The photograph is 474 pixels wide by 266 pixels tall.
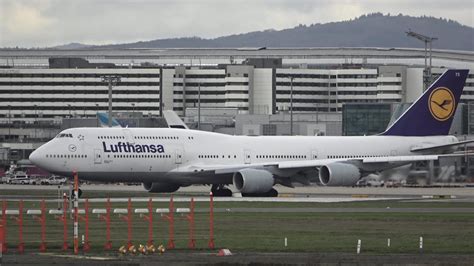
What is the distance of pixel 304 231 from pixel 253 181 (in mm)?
30870

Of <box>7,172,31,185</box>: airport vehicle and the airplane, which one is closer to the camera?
the airplane

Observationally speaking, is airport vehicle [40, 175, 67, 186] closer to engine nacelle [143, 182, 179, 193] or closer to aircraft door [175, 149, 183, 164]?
engine nacelle [143, 182, 179, 193]

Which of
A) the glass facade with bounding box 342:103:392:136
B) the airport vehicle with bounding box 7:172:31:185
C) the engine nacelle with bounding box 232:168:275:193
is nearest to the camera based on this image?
the engine nacelle with bounding box 232:168:275:193

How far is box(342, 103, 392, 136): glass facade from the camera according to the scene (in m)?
154

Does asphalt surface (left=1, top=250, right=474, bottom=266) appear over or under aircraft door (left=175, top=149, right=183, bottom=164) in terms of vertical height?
under

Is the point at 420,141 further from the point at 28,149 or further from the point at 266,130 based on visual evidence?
the point at 28,149

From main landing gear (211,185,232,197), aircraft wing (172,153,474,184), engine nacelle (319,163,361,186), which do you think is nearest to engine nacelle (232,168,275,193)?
aircraft wing (172,153,474,184)

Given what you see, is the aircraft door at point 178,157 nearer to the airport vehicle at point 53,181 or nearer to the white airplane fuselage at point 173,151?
the white airplane fuselage at point 173,151

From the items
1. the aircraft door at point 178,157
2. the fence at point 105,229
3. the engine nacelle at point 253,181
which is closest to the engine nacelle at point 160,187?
the aircraft door at point 178,157

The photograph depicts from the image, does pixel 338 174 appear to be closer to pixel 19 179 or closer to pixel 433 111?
pixel 433 111

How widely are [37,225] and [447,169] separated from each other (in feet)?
111

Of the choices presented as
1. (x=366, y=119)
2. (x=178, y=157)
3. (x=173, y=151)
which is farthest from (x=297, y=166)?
(x=366, y=119)

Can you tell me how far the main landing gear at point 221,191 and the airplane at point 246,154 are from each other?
66 mm

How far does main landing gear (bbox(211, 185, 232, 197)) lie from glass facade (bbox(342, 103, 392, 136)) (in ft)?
212
